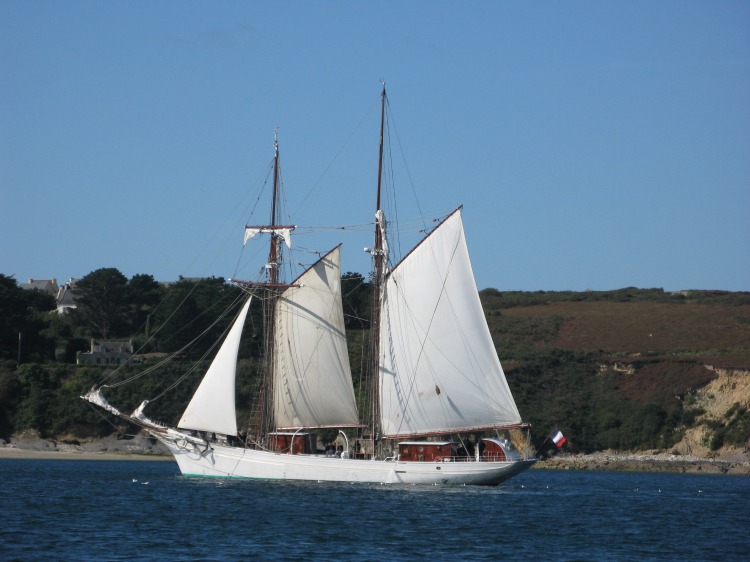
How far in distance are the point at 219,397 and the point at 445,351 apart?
13.1 meters

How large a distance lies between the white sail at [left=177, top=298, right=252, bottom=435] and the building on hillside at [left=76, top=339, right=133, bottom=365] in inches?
2477

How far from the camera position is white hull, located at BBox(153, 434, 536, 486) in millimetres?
65750

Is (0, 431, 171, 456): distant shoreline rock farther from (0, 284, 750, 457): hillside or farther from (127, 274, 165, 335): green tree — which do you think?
(127, 274, 165, 335): green tree

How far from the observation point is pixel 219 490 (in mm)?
62812

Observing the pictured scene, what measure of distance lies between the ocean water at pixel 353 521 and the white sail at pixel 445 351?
4.28 metres

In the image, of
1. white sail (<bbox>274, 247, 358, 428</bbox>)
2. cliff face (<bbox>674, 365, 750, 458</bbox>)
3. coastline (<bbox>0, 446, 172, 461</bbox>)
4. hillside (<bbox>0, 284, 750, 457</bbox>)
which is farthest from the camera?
hillside (<bbox>0, 284, 750, 457</bbox>)

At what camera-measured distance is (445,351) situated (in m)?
65.6

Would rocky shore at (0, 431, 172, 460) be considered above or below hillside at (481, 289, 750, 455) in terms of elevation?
below

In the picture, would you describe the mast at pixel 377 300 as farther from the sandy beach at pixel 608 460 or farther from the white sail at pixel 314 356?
the sandy beach at pixel 608 460

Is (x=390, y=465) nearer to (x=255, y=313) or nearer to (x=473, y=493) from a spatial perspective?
(x=473, y=493)

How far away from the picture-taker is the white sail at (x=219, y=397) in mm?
66250

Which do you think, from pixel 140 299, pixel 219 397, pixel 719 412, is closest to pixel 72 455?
pixel 219 397

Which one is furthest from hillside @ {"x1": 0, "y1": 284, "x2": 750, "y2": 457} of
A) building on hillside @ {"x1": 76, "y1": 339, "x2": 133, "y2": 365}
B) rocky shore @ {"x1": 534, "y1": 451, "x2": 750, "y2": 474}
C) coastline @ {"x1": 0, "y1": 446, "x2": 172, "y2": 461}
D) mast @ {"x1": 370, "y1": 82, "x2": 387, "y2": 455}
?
mast @ {"x1": 370, "y1": 82, "x2": 387, "y2": 455}

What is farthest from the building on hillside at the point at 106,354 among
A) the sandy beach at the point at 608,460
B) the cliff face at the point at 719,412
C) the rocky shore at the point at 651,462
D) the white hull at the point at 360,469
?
the white hull at the point at 360,469
